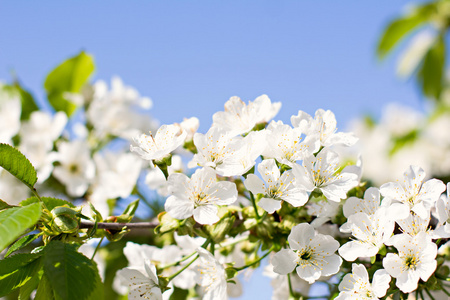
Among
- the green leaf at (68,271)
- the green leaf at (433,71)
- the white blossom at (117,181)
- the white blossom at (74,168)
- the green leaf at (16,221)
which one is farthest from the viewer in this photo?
the green leaf at (433,71)

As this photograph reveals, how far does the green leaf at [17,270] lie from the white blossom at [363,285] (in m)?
0.56

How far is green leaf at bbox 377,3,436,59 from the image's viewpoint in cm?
415

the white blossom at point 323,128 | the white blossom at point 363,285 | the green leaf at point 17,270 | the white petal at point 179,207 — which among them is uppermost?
the white blossom at point 323,128

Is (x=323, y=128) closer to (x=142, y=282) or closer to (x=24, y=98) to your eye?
(x=142, y=282)

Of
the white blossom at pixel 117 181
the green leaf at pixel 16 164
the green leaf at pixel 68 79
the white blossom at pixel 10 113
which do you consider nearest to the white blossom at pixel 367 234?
the green leaf at pixel 16 164

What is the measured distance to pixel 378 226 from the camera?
825mm

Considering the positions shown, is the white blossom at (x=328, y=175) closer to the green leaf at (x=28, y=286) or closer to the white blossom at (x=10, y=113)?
the green leaf at (x=28, y=286)

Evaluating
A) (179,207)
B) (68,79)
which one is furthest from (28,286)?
(68,79)

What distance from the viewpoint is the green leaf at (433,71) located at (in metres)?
3.98

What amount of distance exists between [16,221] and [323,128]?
2.09ft

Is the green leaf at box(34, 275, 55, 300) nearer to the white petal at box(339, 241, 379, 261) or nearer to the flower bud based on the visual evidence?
the flower bud

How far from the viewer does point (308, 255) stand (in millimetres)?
858

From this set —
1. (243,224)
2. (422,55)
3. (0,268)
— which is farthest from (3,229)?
(422,55)

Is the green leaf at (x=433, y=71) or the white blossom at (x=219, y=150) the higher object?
the white blossom at (x=219, y=150)
